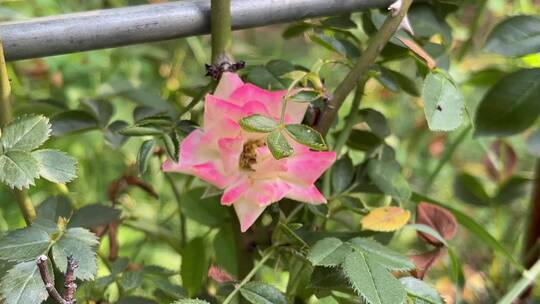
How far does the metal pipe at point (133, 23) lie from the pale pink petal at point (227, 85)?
0.04m

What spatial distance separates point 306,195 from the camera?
47cm

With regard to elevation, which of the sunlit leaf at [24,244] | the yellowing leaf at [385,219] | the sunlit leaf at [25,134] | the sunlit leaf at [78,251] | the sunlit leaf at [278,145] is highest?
the sunlit leaf at [25,134]

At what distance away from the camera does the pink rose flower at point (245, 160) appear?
18.1 inches

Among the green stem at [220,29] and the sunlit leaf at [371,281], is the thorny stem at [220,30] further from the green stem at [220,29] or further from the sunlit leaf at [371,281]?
the sunlit leaf at [371,281]

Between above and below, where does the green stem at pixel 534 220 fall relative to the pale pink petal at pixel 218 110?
below

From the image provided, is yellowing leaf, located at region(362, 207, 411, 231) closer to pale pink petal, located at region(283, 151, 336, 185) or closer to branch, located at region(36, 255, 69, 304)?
pale pink petal, located at region(283, 151, 336, 185)

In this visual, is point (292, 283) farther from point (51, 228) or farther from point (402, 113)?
point (402, 113)

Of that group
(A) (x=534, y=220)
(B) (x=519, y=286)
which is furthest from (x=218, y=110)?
(A) (x=534, y=220)

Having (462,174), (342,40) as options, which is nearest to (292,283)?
(342,40)

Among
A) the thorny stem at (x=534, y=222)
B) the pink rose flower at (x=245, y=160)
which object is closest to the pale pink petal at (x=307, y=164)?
the pink rose flower at (x=245, y=160)

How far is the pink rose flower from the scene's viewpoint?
0.46 meters

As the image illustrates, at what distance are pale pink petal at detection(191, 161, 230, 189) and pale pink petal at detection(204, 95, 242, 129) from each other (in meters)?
0.03

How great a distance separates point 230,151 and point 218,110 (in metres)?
0.03

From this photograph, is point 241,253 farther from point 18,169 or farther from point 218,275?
point 18,169
